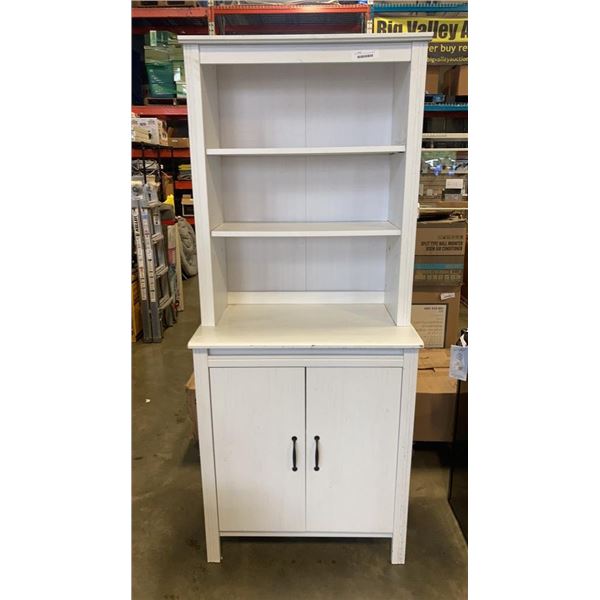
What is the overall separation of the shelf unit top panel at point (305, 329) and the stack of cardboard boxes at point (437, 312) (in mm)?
665

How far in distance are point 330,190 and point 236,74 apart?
1.90 ft

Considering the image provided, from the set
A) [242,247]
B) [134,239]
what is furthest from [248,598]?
[134,239]

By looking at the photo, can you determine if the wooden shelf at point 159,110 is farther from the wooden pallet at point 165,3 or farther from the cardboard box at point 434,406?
the cardboard box at point 434,406

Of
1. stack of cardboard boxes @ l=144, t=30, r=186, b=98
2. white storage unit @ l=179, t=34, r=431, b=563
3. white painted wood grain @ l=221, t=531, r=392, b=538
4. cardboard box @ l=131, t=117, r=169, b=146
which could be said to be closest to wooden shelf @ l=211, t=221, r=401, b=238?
white storage unit @ l=179, t=34, r=431, b=563

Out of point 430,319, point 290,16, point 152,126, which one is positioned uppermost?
point 290,16

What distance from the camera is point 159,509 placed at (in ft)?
6.54

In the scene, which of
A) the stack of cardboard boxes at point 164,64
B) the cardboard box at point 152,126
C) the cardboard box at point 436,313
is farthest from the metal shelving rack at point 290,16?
the cardboard box at point 436,313

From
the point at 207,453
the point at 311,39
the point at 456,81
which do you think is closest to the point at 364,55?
the point at 311,39

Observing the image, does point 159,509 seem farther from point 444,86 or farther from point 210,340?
point 444,86

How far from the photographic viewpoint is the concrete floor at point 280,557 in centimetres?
159

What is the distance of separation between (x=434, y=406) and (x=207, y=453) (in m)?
1.19

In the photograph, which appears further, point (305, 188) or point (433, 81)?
point (433, 81)

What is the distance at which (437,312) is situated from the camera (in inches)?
112

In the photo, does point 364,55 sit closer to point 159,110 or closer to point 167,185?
point 159,110
